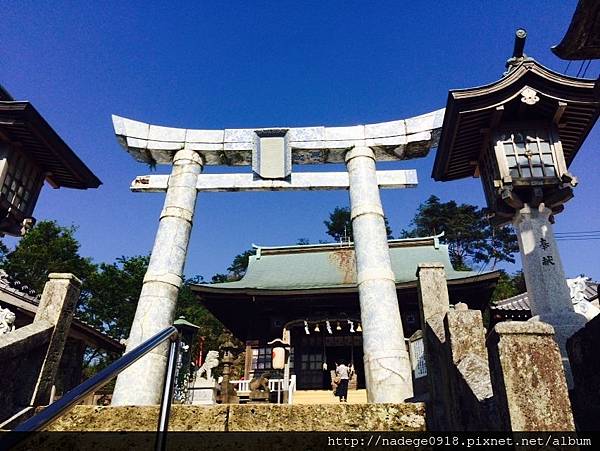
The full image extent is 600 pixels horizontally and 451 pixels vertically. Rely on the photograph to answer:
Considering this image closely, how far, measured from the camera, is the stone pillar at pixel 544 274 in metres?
7.07

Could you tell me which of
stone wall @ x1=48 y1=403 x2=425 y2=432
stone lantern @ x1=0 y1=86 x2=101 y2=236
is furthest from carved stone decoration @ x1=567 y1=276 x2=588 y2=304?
stone lantern @ x1=0 y1=86 x2=101 y2=236

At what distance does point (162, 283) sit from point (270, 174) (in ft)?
11.1

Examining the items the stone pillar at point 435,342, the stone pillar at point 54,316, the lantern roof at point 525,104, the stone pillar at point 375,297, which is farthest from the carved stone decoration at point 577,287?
the stone pillar at point 54,316

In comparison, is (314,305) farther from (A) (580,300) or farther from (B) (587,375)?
(B) (587,375)

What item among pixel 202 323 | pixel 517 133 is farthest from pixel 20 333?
pixel 202 323

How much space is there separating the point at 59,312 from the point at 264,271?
589 inches

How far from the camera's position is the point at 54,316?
4883mm

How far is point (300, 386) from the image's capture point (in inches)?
623

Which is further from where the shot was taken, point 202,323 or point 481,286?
point 202,323

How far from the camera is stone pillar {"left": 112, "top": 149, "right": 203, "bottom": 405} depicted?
6785 mm

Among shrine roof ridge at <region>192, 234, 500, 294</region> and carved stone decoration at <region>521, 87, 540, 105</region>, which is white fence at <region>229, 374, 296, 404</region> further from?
carved stone decoration at <region>521, 87, 540, 105</region>

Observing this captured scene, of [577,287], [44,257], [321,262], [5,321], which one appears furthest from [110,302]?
[577,287]

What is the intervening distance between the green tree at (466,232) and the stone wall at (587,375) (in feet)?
134

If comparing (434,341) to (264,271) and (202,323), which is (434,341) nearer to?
(264,271)
